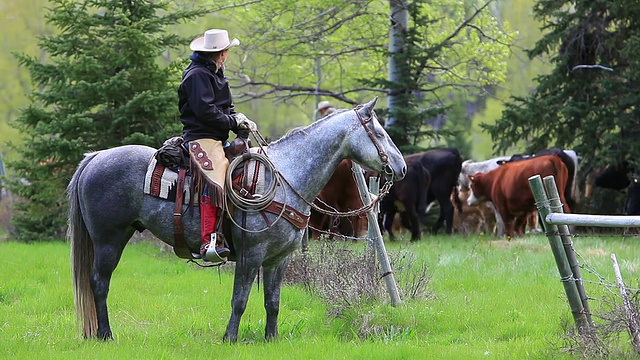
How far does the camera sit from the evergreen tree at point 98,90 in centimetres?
1579

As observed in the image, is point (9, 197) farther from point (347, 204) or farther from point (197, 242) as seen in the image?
point (197, 242)

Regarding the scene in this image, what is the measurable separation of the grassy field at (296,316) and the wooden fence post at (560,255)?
30 cm

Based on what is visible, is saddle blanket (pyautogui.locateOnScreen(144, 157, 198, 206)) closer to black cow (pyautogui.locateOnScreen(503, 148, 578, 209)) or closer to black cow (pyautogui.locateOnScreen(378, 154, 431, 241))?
black cow (pyautogui.locateOnScreen(378, 154, 431, 241))

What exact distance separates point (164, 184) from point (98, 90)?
896 centimetres

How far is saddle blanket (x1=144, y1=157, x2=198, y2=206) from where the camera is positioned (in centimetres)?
763

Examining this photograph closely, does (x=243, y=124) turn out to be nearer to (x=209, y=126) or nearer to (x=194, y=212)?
(x=209, y=126)

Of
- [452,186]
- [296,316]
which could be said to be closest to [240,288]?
[296,316]

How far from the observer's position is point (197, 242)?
7.67m

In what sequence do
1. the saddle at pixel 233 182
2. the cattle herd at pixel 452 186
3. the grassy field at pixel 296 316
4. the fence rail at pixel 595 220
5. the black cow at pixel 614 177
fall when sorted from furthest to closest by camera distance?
the black cow at pixel 614 177
the cattle herd at pixel 452 186
the saddle at pixel 233 182
the grassy field at pixel 296 316
the fence rail at pixel 595 220

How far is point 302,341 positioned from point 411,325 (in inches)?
55.4

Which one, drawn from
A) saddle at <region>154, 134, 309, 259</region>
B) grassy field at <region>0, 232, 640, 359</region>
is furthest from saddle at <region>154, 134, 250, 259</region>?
grassy field at <region>0, 232, 640, 359</region>

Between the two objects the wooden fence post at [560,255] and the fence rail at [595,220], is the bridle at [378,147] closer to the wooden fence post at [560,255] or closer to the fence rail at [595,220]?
the wooden fence post at [560,255]

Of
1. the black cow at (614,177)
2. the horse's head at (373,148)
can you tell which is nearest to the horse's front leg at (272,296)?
the horse's head at (373,148)

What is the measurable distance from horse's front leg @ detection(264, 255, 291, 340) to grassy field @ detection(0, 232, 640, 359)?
0.18m
